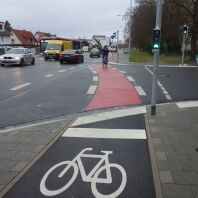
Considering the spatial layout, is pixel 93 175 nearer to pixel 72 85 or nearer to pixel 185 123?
pixel 185 123

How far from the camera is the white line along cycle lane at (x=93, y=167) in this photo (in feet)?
16.0

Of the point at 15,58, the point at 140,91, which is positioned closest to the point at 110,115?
the point at 140,91

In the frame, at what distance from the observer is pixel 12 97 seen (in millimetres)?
13422

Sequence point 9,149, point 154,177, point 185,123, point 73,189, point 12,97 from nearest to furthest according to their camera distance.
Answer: point 73,189 → point 154,177 → point 9,149 → point 185,123 → point 12,97

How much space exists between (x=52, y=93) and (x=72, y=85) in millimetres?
2934

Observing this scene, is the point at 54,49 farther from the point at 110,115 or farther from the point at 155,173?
the point at 155,173

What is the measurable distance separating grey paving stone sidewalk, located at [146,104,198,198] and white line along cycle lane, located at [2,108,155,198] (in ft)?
0.58

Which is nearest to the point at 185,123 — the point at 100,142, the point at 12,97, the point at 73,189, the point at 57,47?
the point at 100,142

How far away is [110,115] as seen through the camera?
32.7ft

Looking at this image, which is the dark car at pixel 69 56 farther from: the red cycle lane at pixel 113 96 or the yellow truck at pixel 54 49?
the red cycle lane at pixel 113 96

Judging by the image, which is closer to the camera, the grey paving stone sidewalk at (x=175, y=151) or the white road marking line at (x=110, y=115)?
the grey paving stone sidewalk at (x=175, y=151)

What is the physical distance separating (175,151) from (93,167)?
1.59 metres

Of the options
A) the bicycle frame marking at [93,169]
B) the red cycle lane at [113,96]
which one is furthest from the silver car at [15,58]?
the bicycle frame marking at [93,169]

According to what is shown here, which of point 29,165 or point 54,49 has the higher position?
point 29,165
